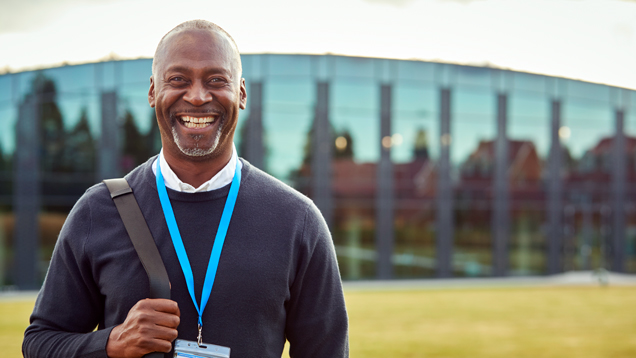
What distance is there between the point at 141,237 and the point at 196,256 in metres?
0.19

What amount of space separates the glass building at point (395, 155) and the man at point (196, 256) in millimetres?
17382

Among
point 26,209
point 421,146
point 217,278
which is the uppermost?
point 421,146

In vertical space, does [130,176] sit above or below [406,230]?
above

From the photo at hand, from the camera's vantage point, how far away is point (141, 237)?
1.72m

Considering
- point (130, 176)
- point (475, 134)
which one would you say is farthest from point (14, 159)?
point (130, 176)

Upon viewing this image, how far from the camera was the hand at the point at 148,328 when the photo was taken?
1.60 m

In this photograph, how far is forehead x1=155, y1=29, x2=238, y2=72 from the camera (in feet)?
5.82

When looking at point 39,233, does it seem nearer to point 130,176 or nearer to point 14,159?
point 14,159

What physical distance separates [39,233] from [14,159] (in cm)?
275

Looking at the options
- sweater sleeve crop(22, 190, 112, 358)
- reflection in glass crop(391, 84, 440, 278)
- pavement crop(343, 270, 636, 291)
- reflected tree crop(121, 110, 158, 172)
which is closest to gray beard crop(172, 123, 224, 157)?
sweater sleeve crop(22, 190, 112, 358)

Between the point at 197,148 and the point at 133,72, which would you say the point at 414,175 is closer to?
the point at 133,72

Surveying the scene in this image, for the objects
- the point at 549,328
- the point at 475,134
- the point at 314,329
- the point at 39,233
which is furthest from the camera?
the point at 475,134

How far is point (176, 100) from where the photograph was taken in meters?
1.80

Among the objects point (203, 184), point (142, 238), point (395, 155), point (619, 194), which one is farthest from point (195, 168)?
point (619, 194)
